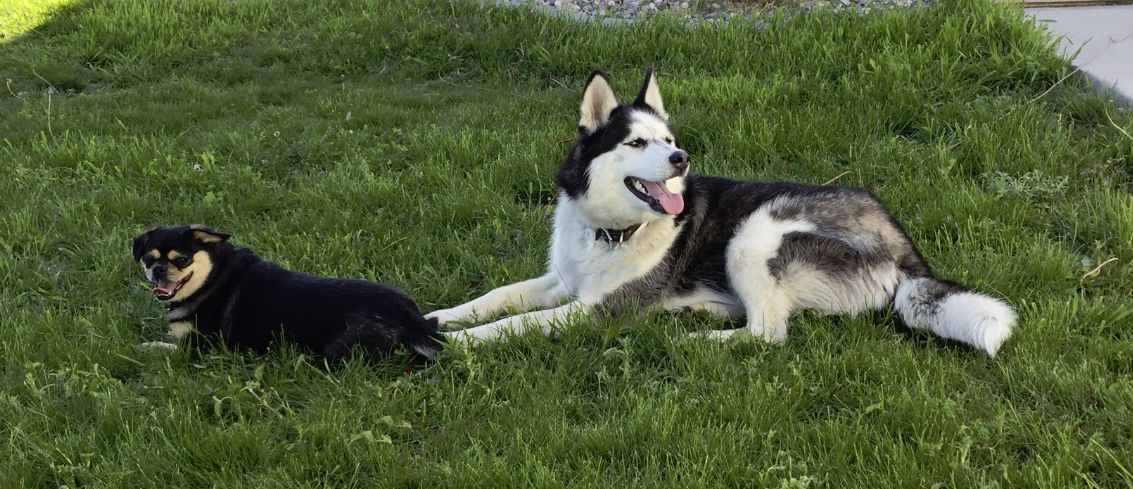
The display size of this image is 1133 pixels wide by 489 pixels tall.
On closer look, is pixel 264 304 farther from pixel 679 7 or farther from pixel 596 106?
pixel 679 7

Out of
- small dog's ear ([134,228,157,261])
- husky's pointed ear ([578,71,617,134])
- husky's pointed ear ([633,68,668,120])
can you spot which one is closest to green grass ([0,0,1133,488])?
small dog's ear ([134,228,157,261])

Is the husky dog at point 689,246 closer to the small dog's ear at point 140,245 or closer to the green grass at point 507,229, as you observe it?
the green grass at point 507,229

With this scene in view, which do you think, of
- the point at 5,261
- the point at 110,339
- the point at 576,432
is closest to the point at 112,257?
the point at 5,261

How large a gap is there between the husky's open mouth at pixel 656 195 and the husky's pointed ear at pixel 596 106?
0.34 metres

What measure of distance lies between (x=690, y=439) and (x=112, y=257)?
10.6ft

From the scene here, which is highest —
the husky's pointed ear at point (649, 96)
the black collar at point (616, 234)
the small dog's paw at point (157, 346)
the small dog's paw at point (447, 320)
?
the husky's pointed ear at point (649, 96)

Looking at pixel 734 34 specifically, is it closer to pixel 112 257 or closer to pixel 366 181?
pixel 366 181

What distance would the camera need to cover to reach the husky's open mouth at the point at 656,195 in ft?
11.8

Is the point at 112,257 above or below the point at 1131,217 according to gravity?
below

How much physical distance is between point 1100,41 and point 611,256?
438 centimetres

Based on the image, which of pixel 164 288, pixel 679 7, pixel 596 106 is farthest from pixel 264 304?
pixel 679 7

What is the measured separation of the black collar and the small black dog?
852mm

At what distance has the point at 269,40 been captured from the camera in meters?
8.14

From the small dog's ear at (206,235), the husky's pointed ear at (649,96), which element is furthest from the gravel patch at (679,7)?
the small dog's ear at (206,235)
